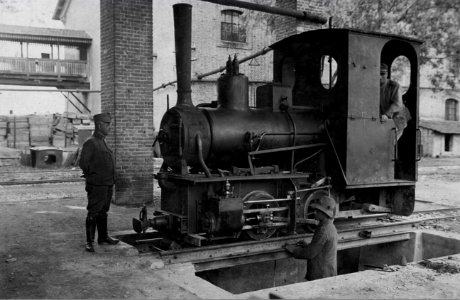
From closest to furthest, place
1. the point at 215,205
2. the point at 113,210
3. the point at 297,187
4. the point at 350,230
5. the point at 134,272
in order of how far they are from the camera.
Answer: the point at 134,272, the point at 215,205, the point at 297,187, the point at 350,230, the point at 113,210

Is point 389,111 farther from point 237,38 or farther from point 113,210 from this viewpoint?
point 237,38

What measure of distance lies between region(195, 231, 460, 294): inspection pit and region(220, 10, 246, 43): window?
1813 cm

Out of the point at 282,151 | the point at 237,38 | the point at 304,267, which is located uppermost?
the point at 237,38

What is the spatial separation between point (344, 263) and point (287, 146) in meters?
2.85

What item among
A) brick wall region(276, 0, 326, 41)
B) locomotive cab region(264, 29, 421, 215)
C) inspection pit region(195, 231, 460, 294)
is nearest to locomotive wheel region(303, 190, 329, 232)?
locomotive cab region(264, 29, 421, 215)

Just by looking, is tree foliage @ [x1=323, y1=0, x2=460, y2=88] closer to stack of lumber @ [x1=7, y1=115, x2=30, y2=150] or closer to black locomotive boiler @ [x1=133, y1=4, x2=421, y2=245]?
black locomotive boiler @ [x1=133, y1=4, x2=421, y2=245]

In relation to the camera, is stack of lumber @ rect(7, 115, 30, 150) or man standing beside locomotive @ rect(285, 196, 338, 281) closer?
man standing beside locomotive @ rect(285, 196, 338, 281)

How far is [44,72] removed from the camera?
92.5 ft

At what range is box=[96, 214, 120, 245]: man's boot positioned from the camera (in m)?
6.42

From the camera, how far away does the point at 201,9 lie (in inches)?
945

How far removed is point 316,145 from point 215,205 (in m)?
2.19

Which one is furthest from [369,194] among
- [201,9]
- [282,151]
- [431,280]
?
[201,9]

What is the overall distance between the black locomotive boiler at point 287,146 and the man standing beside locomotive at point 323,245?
1097 millimetres

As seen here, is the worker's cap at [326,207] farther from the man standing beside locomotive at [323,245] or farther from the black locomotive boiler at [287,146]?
the black locomotive boiler at [287,146]
